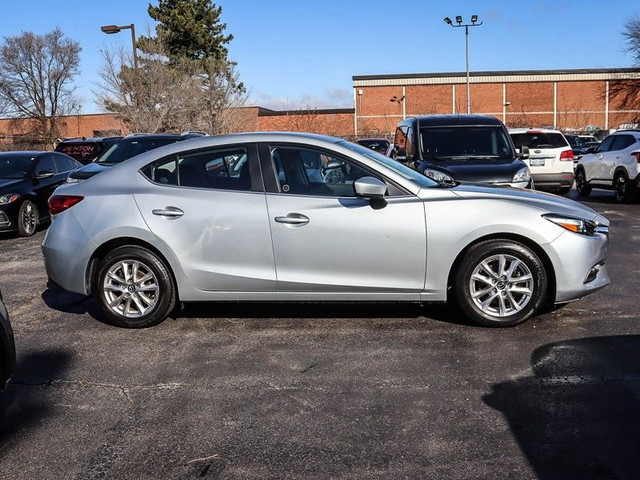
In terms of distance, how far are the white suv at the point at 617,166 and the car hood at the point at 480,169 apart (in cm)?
553

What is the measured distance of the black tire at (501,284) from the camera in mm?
5836

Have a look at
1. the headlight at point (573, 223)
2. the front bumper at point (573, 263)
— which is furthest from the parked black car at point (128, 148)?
the front bumper at point (573, 263)

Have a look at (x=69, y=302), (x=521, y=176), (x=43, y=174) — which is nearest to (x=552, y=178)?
(x=521, y=176)

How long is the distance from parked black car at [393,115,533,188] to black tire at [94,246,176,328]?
5511mm

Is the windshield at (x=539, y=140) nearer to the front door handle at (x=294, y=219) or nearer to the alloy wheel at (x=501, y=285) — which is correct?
the alloy wheel at (x=501, y=285)

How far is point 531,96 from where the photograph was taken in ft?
223

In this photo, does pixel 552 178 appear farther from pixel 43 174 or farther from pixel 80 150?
pixel 80 150

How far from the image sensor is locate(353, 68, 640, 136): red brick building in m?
67.6

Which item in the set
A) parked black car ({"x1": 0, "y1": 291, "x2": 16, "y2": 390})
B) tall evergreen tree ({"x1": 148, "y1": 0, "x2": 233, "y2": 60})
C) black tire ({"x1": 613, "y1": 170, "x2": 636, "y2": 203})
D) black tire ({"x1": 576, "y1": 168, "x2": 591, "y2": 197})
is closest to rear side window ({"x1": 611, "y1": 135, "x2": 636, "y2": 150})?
black tire ({"x1": 613, "y1": 170, "x2": 636, "y2": 203})

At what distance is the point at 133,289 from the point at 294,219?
157 cm

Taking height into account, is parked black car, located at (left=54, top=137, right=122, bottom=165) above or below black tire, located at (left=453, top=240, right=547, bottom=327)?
above

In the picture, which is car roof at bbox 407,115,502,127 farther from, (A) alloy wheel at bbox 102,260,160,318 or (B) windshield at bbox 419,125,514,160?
(A) alloy wheel at bbox 102,260,160,318

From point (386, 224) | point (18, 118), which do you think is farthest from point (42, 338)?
point (18, 118)

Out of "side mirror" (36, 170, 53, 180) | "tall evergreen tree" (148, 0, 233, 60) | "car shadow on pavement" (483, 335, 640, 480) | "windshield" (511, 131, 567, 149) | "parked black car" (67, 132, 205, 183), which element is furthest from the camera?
"tall evergreen tree" (148, 0, 233, 60)
